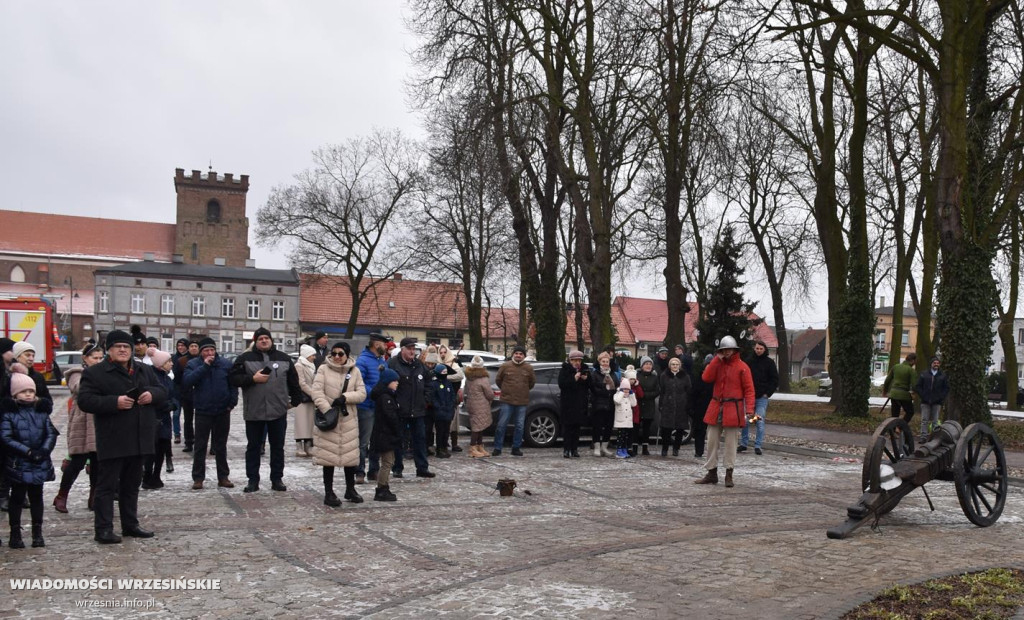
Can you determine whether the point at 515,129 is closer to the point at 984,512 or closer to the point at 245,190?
the point at 984,512

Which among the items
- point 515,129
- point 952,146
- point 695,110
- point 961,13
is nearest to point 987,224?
point 952,146

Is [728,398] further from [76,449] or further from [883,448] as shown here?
[76,449]

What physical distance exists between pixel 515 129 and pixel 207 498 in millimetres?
16549

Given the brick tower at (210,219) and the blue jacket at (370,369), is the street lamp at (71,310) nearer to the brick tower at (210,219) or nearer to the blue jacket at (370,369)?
the brick tower at (210,219)

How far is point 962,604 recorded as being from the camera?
606 centimetres

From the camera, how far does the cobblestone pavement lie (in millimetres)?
6156

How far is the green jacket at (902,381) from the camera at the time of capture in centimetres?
2005

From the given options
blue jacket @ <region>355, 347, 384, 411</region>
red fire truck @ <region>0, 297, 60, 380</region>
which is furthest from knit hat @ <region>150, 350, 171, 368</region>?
red fire truck @ <region>0, 297, 60, 380</region>

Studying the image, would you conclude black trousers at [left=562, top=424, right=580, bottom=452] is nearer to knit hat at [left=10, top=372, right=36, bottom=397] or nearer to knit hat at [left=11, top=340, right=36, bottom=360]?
knit hat at [left=11, top=340, right=36, bottom=360]

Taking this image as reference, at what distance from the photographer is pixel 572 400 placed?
50.7 ft

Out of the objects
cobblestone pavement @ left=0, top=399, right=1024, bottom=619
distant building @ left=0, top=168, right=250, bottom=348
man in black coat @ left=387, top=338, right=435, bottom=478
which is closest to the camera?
cobblestone pavement @ left=0, top=399, right=1024, bottom=619

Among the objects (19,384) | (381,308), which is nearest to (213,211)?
(381,308)

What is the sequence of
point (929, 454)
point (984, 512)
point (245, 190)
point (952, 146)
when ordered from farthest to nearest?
point (245, 190) < point (952, 146) < point (984, 512) < point (929, 454)

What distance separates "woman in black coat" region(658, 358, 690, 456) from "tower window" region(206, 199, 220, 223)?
8253cm
